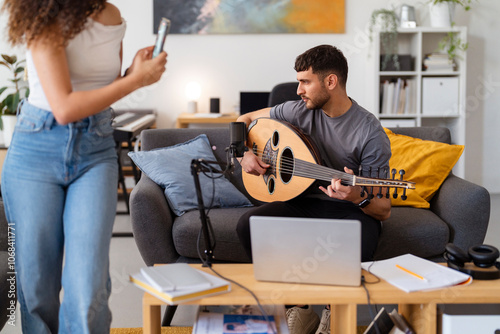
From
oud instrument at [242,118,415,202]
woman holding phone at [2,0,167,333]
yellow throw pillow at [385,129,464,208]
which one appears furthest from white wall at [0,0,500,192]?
woman holding phone at [2,0,167,333]

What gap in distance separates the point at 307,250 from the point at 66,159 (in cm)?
68

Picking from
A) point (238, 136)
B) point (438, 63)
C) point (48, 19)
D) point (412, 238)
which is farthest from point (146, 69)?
point (438, 63)

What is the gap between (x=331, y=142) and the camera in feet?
7.53

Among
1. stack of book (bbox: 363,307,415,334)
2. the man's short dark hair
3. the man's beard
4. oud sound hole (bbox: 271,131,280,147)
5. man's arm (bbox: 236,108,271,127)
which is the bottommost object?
stack of book (bbox: 363,307,415,334)

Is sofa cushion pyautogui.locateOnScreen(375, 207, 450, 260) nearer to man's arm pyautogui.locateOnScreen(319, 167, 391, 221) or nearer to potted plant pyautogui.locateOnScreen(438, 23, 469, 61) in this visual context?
man's arm pyautogui.locateOnScreen(319, 167, 391, 221)

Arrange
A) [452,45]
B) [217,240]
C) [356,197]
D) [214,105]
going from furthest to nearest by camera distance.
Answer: [214,105], [452,45], [217,240], [356,197]

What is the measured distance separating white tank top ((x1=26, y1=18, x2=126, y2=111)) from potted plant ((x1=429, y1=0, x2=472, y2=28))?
4.01 m

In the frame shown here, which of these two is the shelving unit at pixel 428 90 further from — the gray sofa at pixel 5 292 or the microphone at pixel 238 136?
the gray sofa at pixel 5 292

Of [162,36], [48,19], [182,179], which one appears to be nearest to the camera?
[48,19]

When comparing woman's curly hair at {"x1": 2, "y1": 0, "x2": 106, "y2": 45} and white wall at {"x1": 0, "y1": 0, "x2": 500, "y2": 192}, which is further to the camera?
white wall at {"x1": 0, "y1": 0, "x2": 500, "y2": 192}

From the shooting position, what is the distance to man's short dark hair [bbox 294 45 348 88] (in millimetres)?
2285

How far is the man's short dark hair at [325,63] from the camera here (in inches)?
90.0

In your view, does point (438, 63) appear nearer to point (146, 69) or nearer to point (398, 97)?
point (398, 97)

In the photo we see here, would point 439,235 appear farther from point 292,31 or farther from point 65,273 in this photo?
point 292,31
